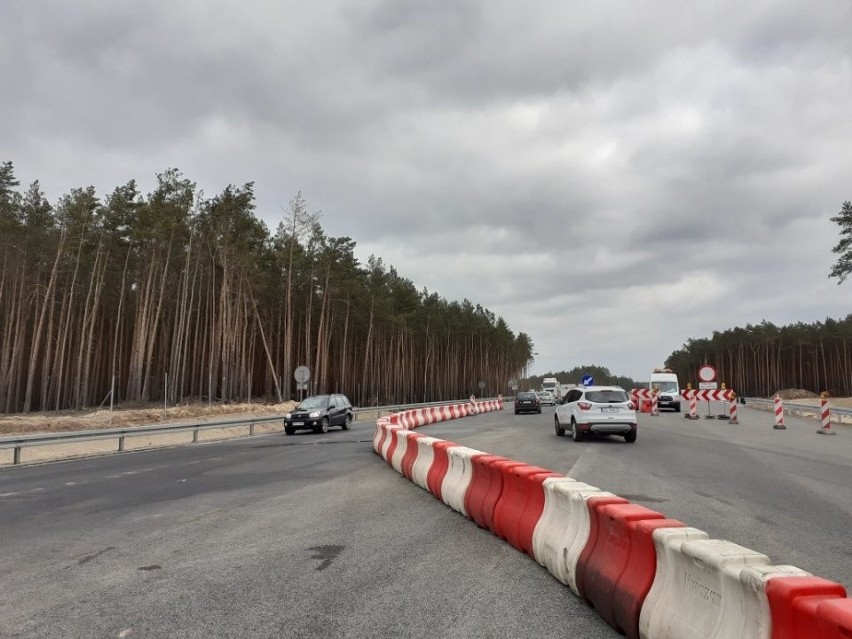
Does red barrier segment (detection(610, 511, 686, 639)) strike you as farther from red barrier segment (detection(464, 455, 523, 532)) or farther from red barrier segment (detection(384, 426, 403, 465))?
red barrier segment (detection(384, 426, 403, 465))

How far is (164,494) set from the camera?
1023 centimetres

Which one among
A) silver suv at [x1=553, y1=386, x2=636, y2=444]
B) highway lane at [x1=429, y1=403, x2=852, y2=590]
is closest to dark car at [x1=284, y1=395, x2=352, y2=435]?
highway lane at [x1=429, y1=403, x2=852, y2=590]

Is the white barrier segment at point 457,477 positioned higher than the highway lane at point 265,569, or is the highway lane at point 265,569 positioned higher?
the white barrier segment at point 457,477

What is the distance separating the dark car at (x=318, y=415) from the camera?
84.2ft

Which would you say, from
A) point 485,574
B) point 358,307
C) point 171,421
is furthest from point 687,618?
point 358,307

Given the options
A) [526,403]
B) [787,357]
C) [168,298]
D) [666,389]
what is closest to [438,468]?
[526,403]

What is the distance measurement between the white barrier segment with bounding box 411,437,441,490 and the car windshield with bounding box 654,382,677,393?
34.5 metres

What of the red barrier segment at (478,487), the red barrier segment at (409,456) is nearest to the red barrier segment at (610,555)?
the red barrier segment at (478,487)

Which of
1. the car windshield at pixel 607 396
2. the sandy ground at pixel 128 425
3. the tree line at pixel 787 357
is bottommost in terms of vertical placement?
the sandy ground at pixel 128 425

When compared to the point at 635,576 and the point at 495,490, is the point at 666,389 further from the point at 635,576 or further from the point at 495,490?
the point at 635,576

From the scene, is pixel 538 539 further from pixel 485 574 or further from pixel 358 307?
pixel 358 307

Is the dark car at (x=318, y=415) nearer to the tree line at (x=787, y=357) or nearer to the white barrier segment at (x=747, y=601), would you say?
the white barrier segment at (x=747, y=601)

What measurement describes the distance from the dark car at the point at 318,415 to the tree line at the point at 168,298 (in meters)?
14.9

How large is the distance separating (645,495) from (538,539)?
4308mm
